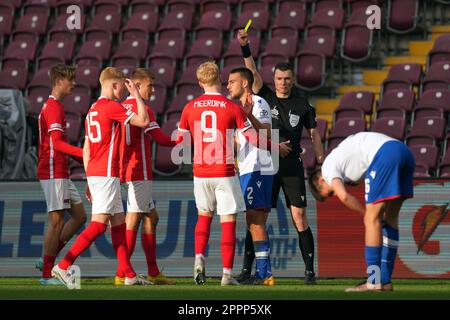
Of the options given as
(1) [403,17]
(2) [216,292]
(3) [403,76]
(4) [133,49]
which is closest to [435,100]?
(3) [403,76]

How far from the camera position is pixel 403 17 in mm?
17891

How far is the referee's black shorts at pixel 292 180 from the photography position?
10.6 metres

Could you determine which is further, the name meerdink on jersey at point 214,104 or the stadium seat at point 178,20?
the stadium seat at point 178,20

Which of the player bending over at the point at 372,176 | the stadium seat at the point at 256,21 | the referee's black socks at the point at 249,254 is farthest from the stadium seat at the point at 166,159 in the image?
the player bending over at the point at 372,176

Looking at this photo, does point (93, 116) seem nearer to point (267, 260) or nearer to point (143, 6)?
point (267, 260)

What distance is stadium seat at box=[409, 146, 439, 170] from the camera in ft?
49.1

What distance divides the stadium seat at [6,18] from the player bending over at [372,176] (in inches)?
506

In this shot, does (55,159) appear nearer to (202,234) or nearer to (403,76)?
(202,234)

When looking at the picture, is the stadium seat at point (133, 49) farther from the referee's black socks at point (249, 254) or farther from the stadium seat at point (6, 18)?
the referee's black socks at point (249, 254)

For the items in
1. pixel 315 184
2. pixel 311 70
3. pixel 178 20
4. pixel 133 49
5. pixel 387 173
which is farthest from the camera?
pixel 178 20

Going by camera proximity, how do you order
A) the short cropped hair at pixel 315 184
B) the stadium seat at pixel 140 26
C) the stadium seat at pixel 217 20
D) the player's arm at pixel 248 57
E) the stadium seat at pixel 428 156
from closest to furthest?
the short cropped hair at pixel 315 184
the player's arm at pixel 248 57
the stadium seat at pixel 428 156
the stadium seat at pixel 217 20
the stadium seat at pixel 140 26

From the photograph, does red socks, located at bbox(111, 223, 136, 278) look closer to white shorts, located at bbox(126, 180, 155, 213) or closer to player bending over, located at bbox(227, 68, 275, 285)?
white shorts, located at bbox(126, 180, 155, 213)

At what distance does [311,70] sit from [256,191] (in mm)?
7320

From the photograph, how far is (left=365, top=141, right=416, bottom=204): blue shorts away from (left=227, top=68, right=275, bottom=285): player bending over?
1.64 meters
